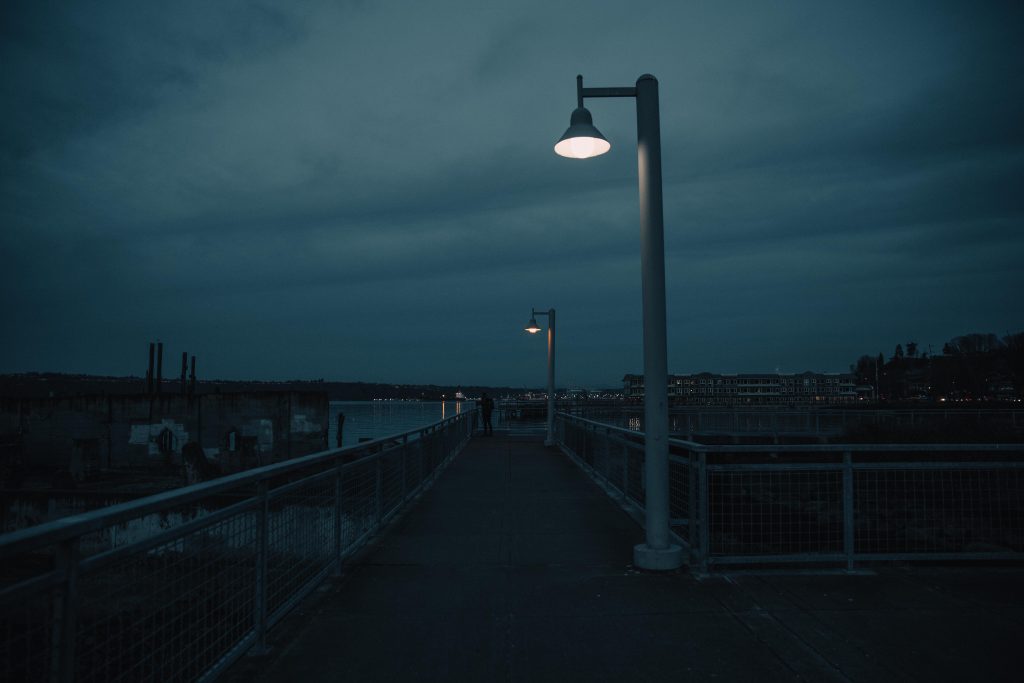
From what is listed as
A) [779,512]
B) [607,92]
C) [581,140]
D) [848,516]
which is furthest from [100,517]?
[779,512]

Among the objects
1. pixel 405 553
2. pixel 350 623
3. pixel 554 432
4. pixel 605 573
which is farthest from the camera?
pixel 554 432

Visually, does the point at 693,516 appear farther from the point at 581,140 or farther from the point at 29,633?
the point at 29,633

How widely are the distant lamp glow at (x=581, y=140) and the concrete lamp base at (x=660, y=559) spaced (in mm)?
3563

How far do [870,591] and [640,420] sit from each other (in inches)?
1091

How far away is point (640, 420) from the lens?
106ft

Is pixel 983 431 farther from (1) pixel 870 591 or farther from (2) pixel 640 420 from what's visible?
(1) pixel 870 591

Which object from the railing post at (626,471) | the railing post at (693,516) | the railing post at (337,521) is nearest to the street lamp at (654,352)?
the railing post at (693,516)

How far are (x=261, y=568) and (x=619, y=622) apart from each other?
2319 millimetres

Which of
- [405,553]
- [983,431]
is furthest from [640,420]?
[405,553]

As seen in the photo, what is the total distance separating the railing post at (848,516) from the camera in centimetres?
539

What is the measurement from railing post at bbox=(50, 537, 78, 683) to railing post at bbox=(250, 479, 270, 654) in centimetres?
158

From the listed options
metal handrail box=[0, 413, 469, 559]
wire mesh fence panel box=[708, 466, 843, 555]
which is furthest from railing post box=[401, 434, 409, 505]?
metal handrail box=[0, 413, 469, 559]

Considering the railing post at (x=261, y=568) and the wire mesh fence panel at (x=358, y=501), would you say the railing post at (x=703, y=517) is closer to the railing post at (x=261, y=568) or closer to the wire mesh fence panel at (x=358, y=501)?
the wire mesh fence panel at (x=358, y=501)

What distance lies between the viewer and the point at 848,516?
5.49 meters
